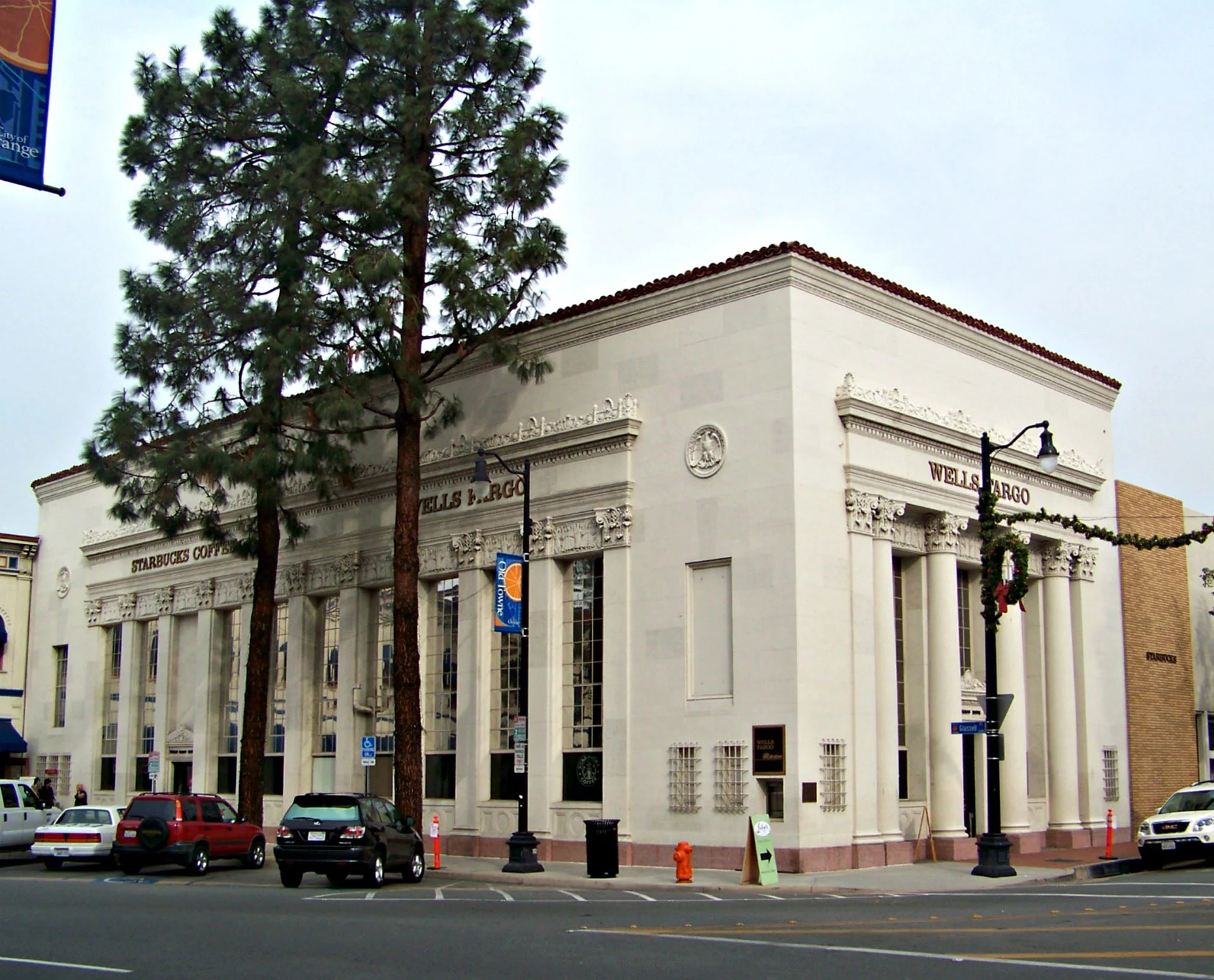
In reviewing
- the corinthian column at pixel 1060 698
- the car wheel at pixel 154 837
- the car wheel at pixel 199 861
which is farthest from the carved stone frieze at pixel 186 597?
the corinthian column at pixel 1060 698

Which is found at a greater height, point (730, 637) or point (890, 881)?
point (730, 637)

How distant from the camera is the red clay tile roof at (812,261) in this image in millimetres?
27625

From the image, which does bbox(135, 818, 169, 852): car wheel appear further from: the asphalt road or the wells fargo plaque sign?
the wells fargo plaque sign

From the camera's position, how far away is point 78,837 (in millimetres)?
28562

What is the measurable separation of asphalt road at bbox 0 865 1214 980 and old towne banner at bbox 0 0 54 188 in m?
7.09

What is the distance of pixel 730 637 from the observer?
27.4m

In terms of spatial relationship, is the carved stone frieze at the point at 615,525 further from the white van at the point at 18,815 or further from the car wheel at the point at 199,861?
the white van at the point at 18,815

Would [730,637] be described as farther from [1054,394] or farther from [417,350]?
[1054,394]

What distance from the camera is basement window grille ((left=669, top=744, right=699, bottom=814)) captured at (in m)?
27.3

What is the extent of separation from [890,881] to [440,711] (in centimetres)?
1303

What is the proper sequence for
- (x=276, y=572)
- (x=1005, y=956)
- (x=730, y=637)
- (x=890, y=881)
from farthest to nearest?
(x=276, y=572) < (x=730, y=637) < (x=890, y=881) < (x=1005, y=956)

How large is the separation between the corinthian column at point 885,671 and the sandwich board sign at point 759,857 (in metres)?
4.06

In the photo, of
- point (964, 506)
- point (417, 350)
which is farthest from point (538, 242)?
point (964, 506)

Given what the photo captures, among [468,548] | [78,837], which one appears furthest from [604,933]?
[468,548]
